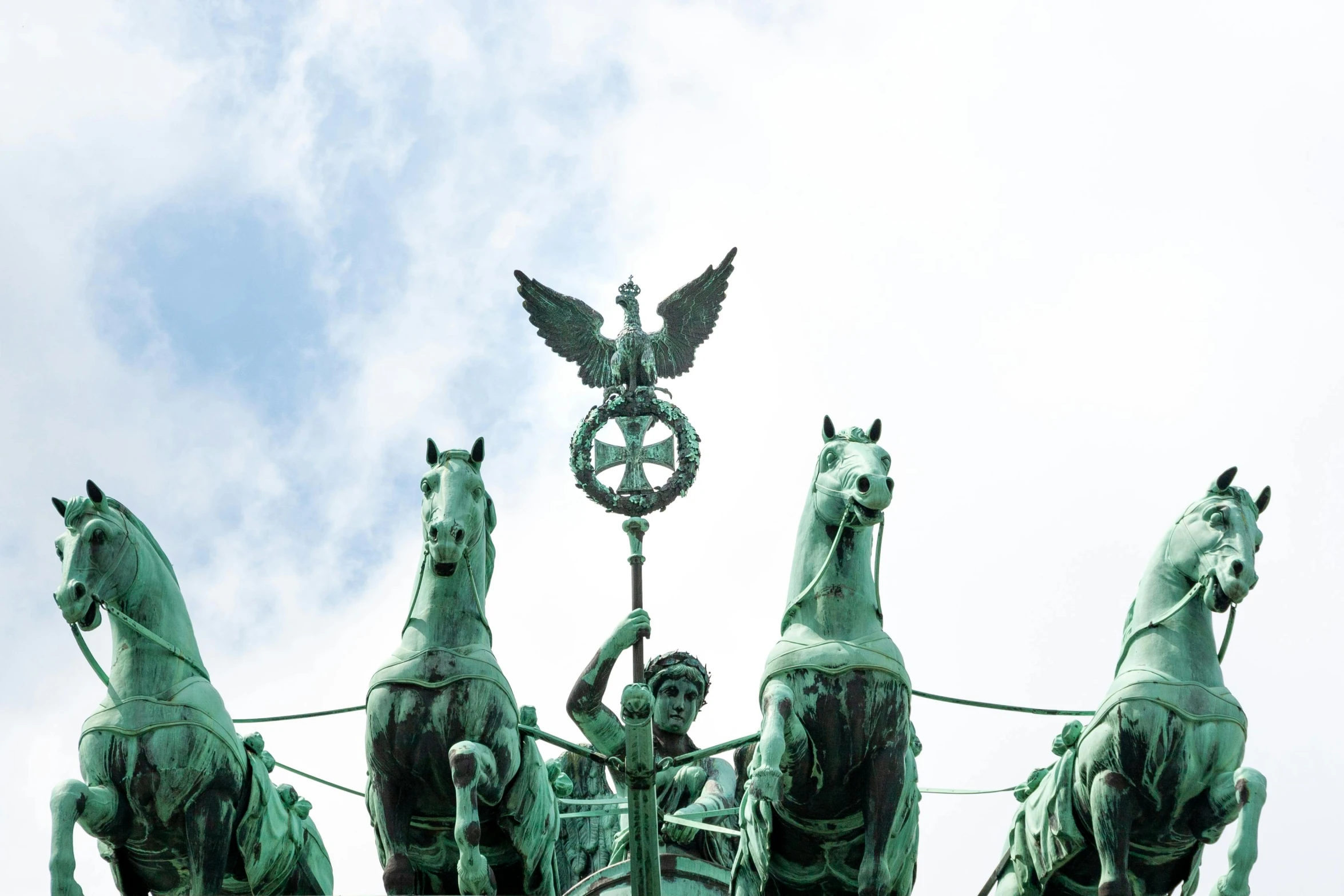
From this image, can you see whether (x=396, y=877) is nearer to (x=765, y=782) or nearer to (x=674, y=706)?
(x=765, y=782)

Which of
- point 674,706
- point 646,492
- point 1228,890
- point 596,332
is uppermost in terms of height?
point 596,332

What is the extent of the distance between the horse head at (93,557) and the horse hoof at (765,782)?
387cm

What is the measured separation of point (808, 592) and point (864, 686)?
70cm

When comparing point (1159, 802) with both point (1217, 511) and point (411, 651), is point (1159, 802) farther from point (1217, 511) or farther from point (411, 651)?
point (411, 651)

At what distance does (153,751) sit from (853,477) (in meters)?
4.15

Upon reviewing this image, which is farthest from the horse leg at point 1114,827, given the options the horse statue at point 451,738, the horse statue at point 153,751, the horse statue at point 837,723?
the horse statue at point 153,751

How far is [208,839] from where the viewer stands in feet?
53.4

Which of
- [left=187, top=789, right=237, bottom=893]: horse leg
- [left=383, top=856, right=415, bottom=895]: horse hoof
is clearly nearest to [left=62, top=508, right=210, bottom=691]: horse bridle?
[left=187, top=789, right=237, bottom=893]: horse leg

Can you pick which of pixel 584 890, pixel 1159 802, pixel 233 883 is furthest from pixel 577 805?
pixel 1159 802

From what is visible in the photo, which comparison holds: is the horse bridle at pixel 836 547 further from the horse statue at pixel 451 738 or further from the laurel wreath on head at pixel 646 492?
the laurel wreath on head at pixel 646 492

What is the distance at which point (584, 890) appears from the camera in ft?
57.3

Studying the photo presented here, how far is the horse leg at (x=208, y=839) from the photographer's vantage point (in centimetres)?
1620

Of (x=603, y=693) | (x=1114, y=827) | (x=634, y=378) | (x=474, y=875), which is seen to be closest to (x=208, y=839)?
(x=474, y=875)

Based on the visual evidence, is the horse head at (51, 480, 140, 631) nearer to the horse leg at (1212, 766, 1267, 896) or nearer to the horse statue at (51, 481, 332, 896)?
the horse statue at (51, 481, 332, 896)
